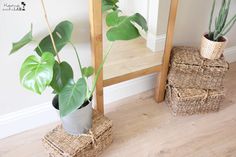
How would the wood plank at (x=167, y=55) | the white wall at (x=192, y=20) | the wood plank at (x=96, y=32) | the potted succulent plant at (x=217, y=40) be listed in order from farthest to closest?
1. the white wall at (x=192, y=20)
2. the potted succulent plant at (x=217, y=40)
3. the wood plank at (x=167, y=55)
4. the wood plank at (x=96, y=32)

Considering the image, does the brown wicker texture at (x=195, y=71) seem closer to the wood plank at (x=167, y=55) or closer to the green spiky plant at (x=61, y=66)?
the wood plank at (x=167, y=55)

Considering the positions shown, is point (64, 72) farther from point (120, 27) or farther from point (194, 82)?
point (194, 82)

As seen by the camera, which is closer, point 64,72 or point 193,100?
point 64,72

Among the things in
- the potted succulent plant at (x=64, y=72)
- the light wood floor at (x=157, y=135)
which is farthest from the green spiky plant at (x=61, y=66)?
the light wood floor at (x=157, y=135)

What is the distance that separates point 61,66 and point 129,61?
0.53 m

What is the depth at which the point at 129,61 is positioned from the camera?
1.63 m

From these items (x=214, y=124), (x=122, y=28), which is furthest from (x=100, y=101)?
(x=214, y=124)

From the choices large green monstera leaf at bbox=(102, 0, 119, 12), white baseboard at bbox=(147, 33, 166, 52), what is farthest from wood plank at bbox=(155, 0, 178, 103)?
large green monstera leaf at bbox=(102, 0, 119, 12)

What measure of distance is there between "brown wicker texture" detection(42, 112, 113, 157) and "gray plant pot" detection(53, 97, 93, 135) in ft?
0.11

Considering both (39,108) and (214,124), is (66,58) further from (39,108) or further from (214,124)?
(214,124)

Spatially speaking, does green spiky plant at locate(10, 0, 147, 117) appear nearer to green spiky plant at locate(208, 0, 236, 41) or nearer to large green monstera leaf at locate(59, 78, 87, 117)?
large green monstera leaf at locate(59, 78, 87, 117)

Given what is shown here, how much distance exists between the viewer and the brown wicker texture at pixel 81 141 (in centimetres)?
135

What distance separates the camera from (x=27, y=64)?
1.09m

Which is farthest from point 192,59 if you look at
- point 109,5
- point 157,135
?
point 109,5
